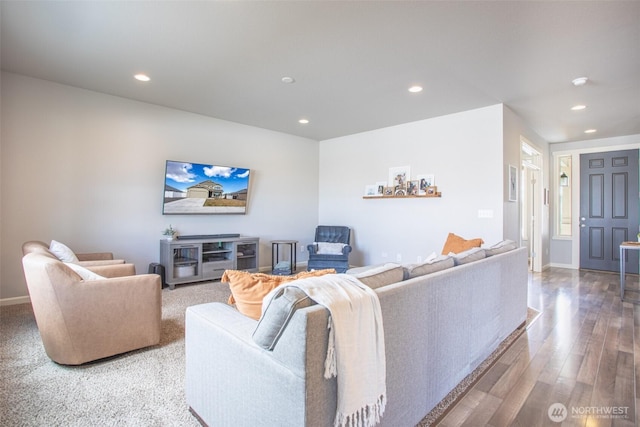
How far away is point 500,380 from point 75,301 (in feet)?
9.57

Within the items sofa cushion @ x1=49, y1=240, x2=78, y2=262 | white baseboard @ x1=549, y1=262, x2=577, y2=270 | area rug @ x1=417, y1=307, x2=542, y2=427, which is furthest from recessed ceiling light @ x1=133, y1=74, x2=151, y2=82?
white baseboard @ x1=549, y1=262, x2=577, y2=270

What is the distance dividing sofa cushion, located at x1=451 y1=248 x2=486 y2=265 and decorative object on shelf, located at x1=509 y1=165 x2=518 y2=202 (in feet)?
8.31

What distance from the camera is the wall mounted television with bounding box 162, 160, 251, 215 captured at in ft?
15.3

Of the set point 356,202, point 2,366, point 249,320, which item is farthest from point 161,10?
point 356,202

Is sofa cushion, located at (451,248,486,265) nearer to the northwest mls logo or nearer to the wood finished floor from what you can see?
the wood finished floor

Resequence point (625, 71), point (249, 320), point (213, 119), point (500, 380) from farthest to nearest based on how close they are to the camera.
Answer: point (213, 119) < point (625, 71) < point (500, 380) < point (249, 320)

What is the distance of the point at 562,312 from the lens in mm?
3625

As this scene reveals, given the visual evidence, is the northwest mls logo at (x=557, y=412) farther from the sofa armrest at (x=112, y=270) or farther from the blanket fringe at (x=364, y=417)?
the sofa armrest at (x=112, y=270)

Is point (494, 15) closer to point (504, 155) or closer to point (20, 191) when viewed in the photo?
point (504, 155)

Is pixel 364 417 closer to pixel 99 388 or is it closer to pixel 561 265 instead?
pixel 99 388

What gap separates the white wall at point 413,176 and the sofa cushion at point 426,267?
109 inches

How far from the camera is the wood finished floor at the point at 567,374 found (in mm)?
1808

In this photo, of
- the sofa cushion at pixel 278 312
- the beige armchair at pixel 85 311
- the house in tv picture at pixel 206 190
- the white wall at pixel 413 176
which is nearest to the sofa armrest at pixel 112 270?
the beige armchair at pixel 85 311

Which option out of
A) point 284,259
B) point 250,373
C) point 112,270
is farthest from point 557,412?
point 284,259
